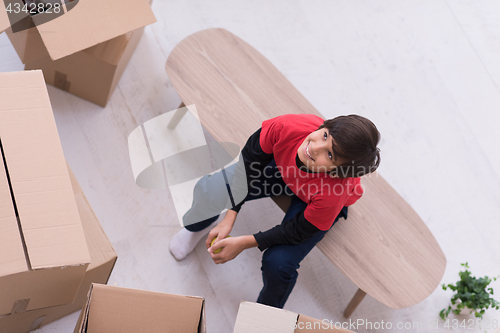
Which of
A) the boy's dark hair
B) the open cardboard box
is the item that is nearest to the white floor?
the open cardboard box

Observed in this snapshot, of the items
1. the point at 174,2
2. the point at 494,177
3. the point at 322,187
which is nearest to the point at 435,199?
the point at 494,177

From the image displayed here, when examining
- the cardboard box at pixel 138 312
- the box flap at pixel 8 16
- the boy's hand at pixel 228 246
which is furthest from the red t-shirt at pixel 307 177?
the box flap at pixel 8 16

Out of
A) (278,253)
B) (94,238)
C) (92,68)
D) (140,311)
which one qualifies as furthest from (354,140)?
(92,68)

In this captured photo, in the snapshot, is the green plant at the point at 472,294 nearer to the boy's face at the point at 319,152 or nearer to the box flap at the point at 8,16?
the boy's face at the point at 319,152

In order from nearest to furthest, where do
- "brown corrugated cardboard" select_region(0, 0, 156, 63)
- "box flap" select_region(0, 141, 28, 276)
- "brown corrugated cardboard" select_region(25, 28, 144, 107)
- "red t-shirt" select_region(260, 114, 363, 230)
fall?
"box flap" select_region(0, 141, 28, 276) → "red t-shirt" select_region(260, 114, 363, 230) → "brown corrugated cardboard" select_region(0, 0, 156, 63) → "brown corrugated cardboard" select_region(25, 28, 144, 107)

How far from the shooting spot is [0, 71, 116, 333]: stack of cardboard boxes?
987mm

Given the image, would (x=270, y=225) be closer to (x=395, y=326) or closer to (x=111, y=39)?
(x=395, y=326)

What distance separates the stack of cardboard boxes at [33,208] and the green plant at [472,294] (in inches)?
57.1

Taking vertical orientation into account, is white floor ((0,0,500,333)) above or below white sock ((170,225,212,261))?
above

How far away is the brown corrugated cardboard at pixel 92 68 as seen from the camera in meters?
1.57

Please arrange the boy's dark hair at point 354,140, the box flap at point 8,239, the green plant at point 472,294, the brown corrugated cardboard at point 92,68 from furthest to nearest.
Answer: the green plant at point 472,294 < the brown corrugated cardboard at point 92,68 < the boy's dark hair at point 354,140 < the box flap at point 8,239

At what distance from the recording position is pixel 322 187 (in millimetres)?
1271

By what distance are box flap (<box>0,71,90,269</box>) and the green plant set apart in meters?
1.46

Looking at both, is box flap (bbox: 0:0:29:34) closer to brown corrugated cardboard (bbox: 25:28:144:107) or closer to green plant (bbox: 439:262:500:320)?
brown corrugated cardboard (bbox: 25:28:144:107)
